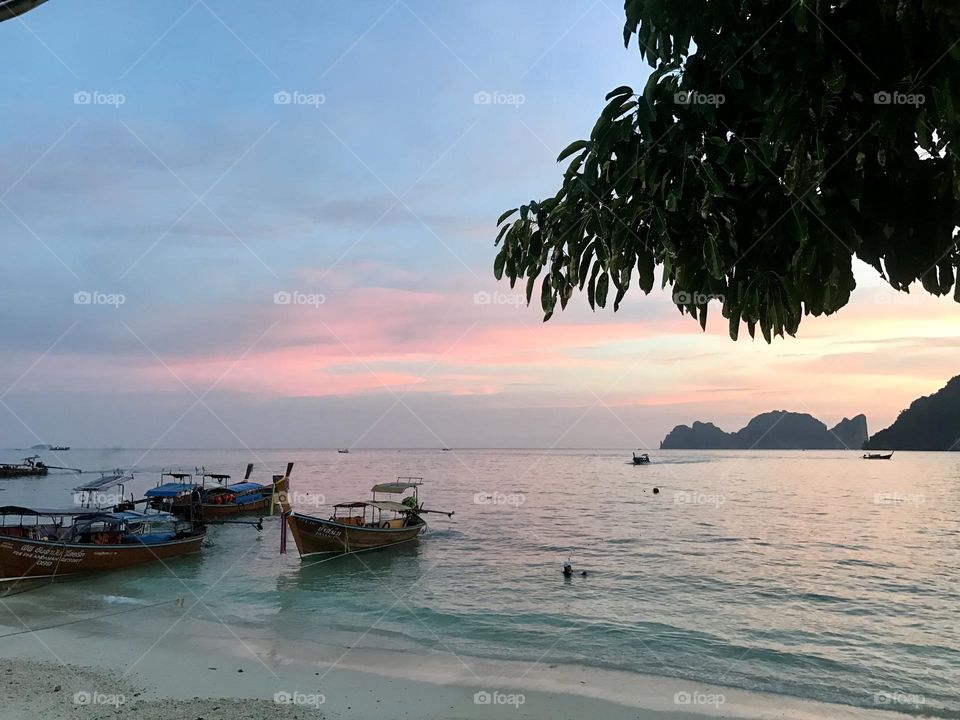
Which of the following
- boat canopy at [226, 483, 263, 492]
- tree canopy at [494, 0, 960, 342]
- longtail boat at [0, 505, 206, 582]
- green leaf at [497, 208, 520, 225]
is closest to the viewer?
tree canopy at [494, 0, 960, 342]

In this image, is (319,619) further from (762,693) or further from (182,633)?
(762,693)

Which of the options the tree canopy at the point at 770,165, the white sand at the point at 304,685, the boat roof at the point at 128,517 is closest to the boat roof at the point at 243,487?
the boat roof at the point at 128,517

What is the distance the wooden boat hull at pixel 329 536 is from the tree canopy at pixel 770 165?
29.0 metres

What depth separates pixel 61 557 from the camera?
968 inches

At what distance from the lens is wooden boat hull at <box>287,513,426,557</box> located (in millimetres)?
29859

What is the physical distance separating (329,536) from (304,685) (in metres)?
18.5

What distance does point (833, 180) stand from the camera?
9.53 ft

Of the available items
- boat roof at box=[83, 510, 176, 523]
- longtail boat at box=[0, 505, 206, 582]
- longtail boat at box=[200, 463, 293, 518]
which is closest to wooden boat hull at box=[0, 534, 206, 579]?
longtail boat at box=[0, 505, 206, 582]

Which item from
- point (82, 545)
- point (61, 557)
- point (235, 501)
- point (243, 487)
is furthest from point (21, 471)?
point (82, 545)

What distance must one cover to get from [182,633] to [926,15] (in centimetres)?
2011

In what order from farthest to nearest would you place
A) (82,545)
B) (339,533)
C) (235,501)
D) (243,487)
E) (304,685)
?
(243,487)
(235,501)
(339,533)
(82,545)
(304,685)

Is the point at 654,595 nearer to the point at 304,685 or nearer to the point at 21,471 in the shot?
the point at 304,685

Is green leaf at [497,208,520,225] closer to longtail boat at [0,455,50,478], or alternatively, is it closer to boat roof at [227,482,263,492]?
boat roof at [227,482,263,492]

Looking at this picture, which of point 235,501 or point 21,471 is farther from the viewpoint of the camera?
point 21,471
